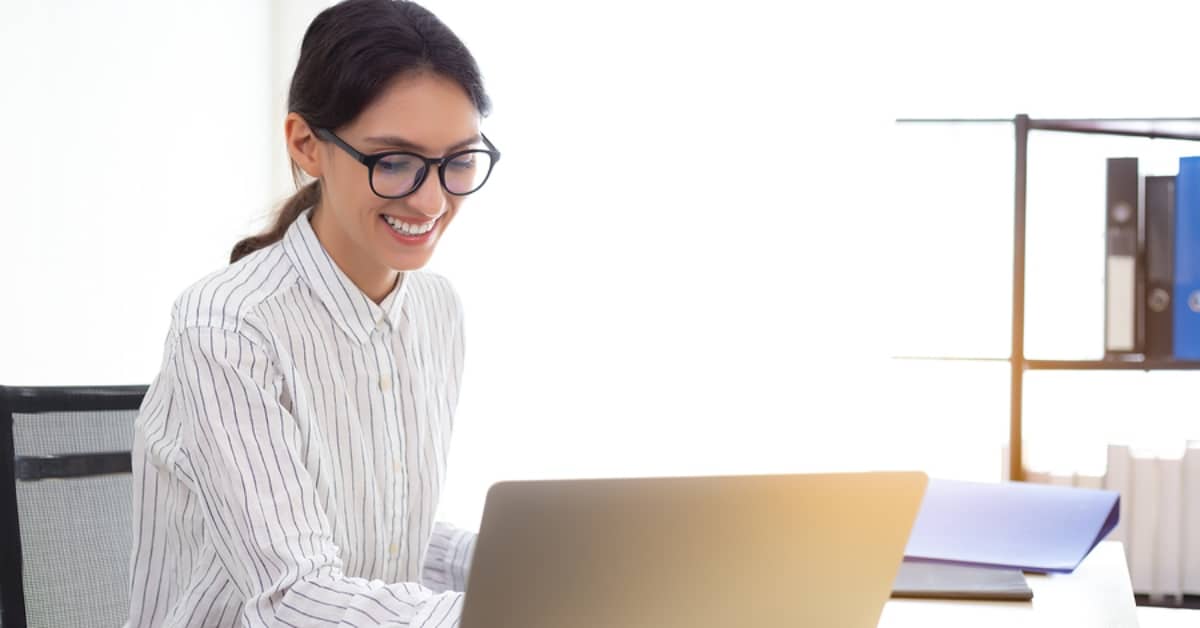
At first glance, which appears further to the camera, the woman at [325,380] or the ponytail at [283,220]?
the ponytail at [283,220]

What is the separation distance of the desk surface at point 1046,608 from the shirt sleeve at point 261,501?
497 mm

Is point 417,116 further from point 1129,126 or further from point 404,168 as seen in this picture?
point 1129,126

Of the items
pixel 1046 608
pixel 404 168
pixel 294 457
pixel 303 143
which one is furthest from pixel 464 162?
pixel 1046 608

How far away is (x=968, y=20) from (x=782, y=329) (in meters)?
0.89

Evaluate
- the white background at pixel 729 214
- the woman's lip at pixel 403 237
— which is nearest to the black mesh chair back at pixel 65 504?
the woman's lip at pixel 403 237

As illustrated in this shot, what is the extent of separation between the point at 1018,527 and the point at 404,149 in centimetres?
81

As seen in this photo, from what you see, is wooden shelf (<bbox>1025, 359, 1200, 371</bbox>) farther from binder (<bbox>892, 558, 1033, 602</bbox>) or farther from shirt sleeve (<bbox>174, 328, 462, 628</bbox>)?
shirt sleeve (<bbox>174, 328, 462, 628</bbox>)

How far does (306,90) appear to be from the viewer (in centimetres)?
107

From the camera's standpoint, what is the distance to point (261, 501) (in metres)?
0.91

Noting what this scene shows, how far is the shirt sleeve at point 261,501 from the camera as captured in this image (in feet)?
2.82

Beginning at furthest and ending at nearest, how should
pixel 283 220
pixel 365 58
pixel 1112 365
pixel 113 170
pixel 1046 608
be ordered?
1. pixel 1112 365
2. pixel 113 170
3. pixel 283 220
4. pixel 1046 608
5. pixel 365 58

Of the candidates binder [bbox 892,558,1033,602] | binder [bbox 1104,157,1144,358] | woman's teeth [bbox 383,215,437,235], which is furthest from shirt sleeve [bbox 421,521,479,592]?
binder [bbox 1104,157,1144,358]

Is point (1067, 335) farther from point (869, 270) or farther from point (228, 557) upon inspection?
point (228, 557)

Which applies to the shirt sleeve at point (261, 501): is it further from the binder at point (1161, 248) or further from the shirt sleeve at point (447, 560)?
the binder at point (1161, 248)
